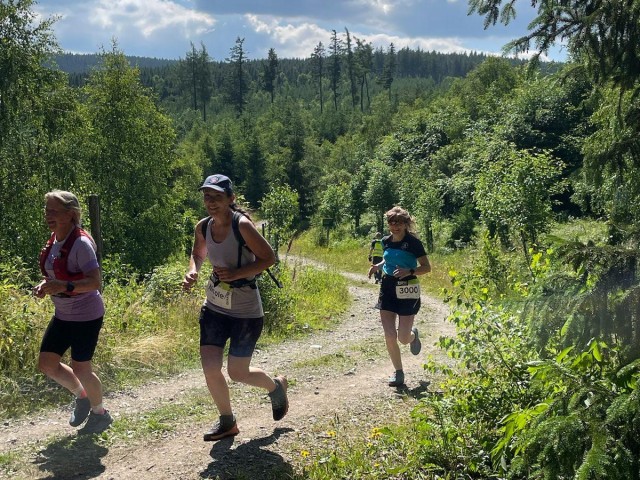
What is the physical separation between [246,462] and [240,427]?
744 mm

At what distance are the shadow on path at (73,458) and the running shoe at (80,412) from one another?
4.7 inches

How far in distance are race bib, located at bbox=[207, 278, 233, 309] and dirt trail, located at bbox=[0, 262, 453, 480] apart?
1129 mm

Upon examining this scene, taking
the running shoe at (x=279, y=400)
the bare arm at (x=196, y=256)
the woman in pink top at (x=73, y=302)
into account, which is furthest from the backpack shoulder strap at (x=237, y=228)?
the running shoe at (x=279, y=400)

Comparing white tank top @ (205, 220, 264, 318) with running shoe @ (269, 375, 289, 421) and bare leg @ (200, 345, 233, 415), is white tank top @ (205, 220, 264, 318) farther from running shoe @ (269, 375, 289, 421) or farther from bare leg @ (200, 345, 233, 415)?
running shoe @ (269, 375, 289, 421)

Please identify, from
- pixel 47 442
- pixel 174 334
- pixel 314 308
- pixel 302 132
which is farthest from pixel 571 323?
pixel 302 132

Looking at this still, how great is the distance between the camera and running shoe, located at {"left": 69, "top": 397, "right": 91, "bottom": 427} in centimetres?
497

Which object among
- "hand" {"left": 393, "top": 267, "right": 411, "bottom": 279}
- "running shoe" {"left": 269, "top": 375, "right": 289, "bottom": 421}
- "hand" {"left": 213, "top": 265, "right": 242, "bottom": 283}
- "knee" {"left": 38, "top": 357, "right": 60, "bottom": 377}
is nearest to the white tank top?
"hand" {"left": 213, "top": 265, "right": 242, "bottom": 283}

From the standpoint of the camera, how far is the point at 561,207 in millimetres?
31188

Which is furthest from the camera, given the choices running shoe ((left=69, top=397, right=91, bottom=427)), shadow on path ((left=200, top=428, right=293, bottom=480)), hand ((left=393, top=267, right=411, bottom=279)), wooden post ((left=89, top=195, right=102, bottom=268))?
wooden post ((left=89, top=195, right=102, bottom=268))

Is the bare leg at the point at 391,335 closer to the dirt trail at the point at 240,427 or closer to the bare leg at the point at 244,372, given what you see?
the dirt trail at the point at 240,427

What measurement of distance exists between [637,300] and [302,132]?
55469 mm

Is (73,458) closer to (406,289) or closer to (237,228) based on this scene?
(237,228)

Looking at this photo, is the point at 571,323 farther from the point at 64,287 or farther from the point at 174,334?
the point at 174,334

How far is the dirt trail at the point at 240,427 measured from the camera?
4.29 m
